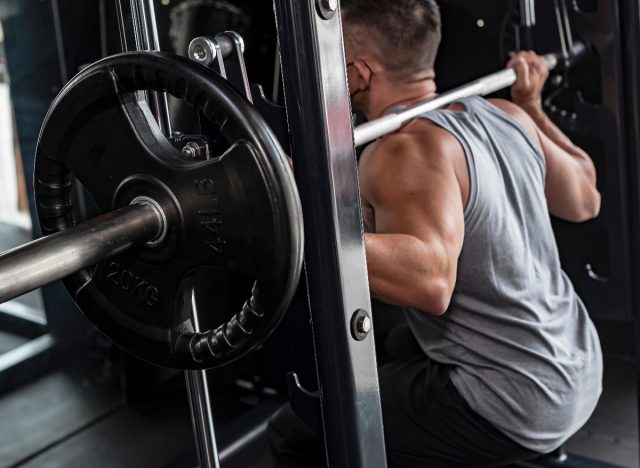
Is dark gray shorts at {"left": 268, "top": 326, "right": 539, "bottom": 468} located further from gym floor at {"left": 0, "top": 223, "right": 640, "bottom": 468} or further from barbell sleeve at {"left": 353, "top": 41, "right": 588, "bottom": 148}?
gym floor at {"left": 0, "top": 223, "right": 640, "bottom": 468}

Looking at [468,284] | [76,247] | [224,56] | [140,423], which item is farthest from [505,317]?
[140,423]

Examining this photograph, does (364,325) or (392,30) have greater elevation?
(392,30)

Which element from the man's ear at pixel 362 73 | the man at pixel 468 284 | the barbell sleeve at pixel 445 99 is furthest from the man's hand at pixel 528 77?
the man's ear at pixel 362 73

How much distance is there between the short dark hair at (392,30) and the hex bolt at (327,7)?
23.2 inches

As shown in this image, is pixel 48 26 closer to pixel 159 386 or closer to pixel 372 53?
pixel 159 386

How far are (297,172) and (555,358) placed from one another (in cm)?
71

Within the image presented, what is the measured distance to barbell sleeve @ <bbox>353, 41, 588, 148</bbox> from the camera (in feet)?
4.17

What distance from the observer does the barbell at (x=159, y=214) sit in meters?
0.81

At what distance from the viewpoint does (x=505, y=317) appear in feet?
4.85

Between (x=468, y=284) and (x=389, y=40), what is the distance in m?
0.44

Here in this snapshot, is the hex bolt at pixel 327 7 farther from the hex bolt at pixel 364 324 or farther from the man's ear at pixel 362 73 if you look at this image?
the man's ear at pixel 362 73

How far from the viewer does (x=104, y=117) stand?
2.90 feet

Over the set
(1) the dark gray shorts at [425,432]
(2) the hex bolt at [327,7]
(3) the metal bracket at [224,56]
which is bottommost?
(1) the dark gray shorts at [425,432]

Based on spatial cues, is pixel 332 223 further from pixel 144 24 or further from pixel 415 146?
pixel 415 146
